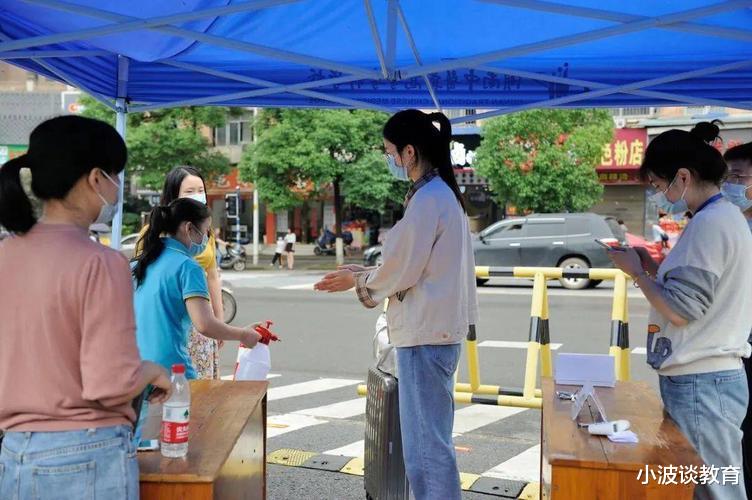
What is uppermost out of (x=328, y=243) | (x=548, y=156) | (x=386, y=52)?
(x=548, y=156)

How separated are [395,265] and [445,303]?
0.86 feet

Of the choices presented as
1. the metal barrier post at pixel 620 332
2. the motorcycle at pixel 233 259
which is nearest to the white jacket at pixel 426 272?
the metal barrier post at pixel 620 332

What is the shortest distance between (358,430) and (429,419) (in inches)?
124

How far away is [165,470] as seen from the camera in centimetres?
226

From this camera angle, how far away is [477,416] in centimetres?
673

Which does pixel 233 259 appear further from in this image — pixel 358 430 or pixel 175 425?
pixel 175 425

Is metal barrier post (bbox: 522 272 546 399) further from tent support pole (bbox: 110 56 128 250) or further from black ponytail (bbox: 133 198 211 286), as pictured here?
black ponytail (bbox: 133 198 211 286)

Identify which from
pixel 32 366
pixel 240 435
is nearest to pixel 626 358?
pixel 240 435

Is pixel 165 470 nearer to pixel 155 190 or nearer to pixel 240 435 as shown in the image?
pixel 240 435

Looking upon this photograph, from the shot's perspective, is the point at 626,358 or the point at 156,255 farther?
the point at 626,358

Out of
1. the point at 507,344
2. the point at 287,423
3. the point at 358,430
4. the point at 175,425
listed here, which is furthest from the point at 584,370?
the point at 507,344

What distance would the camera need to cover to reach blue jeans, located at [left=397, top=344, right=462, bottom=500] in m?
3.14

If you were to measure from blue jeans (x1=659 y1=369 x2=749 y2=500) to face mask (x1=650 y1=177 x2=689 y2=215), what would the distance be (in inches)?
25.6

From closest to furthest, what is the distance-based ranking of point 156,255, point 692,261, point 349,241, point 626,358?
1. point 692,261
2. point 156,255
3. point 626,358
4. point 349,241
